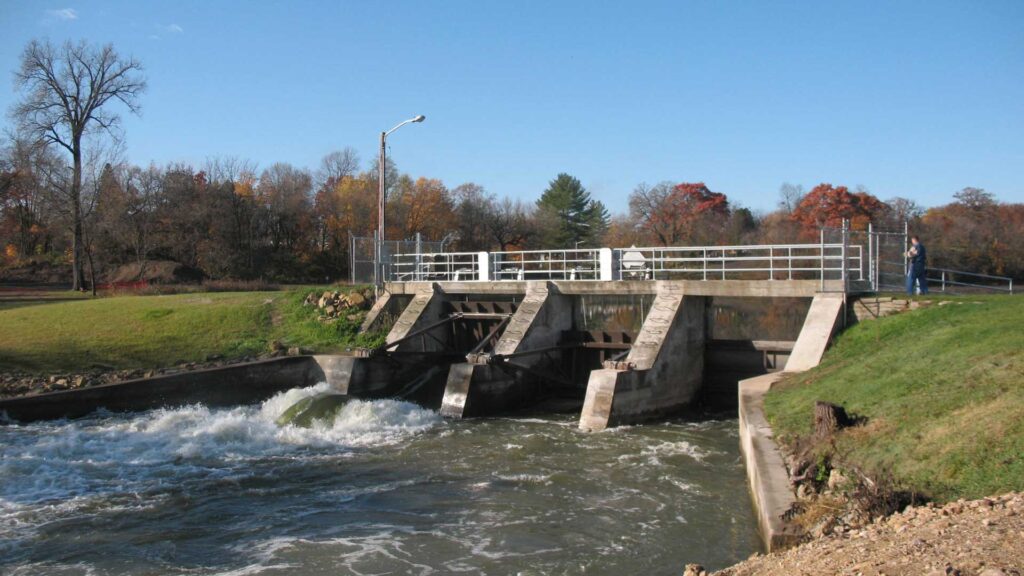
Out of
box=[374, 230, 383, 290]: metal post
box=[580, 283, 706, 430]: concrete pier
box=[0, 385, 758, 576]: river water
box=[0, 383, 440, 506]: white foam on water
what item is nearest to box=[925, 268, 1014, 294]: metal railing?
box=[580, 283, 706, 430]: concrete pier

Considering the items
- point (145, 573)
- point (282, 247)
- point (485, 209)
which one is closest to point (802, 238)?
point (485, 209)

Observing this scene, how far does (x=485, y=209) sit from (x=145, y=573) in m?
60.9

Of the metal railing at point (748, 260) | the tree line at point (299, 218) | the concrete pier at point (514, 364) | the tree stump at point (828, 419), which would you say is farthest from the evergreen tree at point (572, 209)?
the tree stump at point (828, 419)

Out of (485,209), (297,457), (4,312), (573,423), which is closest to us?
(297,457)

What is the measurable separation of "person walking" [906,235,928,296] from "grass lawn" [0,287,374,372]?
46.8ft

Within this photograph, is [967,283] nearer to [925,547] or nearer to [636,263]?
[636,263]

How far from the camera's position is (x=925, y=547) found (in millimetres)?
5902

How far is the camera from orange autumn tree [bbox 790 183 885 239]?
62.6 m

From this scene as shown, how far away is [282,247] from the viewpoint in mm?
57500

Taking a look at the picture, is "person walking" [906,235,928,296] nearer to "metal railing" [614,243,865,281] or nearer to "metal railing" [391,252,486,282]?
"metal railing" [614,243,865,281]

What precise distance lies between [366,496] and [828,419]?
6.74 m

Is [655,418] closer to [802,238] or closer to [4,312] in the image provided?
[4,312]

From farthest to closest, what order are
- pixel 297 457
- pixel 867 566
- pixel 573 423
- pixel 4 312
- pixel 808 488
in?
pixel 4 312, pixel 573 423, pixel 297 457, pixel 808 488, pixel 867 566

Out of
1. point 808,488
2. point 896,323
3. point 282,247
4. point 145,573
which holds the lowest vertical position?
point 145,573
